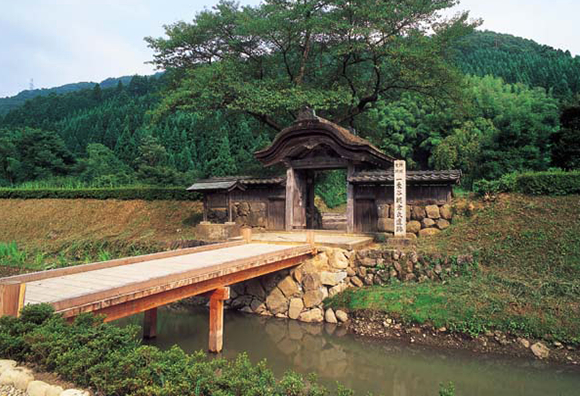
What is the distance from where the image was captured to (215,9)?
688 inches

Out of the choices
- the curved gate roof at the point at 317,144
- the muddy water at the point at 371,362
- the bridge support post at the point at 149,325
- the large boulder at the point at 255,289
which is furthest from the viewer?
the curved gate roof at the point at 317,144

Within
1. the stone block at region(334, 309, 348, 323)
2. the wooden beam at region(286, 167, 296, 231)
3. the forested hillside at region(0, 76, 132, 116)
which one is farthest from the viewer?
the forested hillside at region(0, 76, 132, 116)

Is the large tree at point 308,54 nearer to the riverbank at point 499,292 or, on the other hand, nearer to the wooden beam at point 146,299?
the riverbank at point 499,292

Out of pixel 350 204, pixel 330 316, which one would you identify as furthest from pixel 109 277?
pixel 350 204

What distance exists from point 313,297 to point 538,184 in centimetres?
823

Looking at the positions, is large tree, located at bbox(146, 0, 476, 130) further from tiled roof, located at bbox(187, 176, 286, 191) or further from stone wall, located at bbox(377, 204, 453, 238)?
stone wall, located at bbox(377, 204, 453, 238)

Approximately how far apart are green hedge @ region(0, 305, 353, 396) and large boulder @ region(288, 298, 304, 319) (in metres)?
6.27

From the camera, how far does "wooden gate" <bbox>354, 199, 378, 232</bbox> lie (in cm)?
1384

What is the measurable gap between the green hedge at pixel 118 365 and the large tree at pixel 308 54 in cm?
1143

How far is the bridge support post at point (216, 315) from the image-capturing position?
8.02 m

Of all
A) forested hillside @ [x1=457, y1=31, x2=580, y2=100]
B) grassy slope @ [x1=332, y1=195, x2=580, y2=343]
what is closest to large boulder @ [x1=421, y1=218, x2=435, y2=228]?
grassy slope @ [x1=332, y1=195, x2=580, y2=343]

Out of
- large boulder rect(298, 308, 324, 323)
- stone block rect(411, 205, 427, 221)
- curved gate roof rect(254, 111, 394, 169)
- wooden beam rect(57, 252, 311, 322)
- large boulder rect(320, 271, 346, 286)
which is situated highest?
curved gate roof rect(254, 111, 394, 169)

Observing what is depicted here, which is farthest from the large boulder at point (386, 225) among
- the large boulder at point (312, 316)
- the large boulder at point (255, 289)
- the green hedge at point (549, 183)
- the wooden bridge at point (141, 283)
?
the large boulder at point (255, 289)

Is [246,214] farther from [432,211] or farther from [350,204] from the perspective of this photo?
[432,211]
